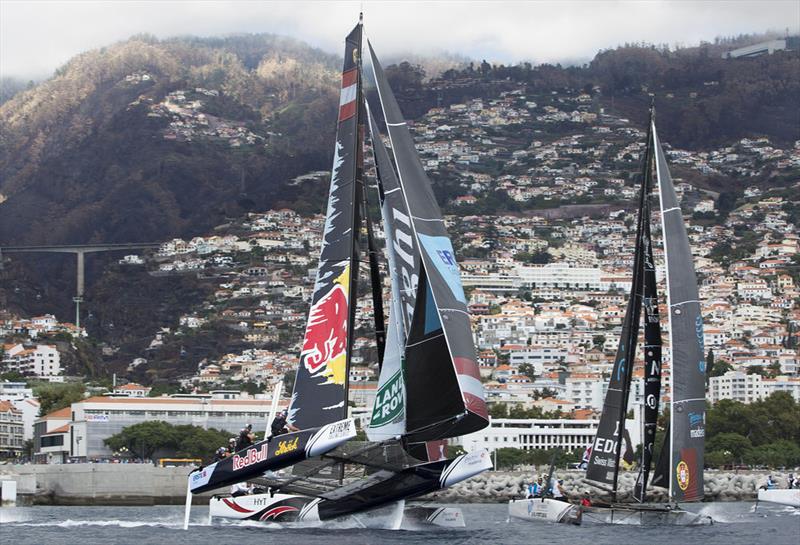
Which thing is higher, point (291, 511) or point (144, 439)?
point (291, 511)

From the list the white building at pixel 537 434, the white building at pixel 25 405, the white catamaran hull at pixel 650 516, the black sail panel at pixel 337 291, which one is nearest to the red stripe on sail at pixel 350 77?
the black sail panel at pixel 337 291

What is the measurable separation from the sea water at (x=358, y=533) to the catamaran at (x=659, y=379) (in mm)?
708

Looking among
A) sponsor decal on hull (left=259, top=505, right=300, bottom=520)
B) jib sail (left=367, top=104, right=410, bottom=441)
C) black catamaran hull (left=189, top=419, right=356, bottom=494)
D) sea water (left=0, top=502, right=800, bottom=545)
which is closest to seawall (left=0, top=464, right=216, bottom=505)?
sea water (left=0, top=502, right=800, bottom=545)

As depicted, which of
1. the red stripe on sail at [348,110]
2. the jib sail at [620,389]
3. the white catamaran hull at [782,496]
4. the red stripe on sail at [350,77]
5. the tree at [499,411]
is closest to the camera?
the red stripe on sail at [348,110]

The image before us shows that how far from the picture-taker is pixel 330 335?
113ft

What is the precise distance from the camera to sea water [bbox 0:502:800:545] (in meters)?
32.9

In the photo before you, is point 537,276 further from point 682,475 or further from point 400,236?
point 400,236

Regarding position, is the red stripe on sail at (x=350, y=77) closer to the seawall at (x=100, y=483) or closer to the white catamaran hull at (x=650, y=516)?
the white catamaran hull at (x=650, y=516)

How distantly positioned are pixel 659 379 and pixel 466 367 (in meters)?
7.10

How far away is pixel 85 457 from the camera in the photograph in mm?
78312

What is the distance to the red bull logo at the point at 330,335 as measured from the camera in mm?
34062

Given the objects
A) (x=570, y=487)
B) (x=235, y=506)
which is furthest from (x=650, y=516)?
(x=570, y=487)

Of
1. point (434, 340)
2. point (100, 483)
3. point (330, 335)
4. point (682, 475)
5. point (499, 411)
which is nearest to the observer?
point (434, 340)

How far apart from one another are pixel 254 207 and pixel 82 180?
26.0 meters
